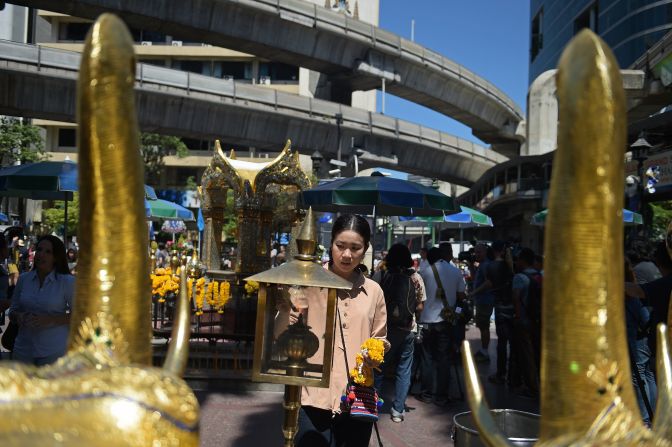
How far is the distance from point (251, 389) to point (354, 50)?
58.8 feet

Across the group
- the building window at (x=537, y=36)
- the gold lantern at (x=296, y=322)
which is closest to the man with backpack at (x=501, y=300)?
the gold lantern at (x=296, y=322)

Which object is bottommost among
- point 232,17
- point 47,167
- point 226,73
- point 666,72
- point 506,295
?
point 506,295

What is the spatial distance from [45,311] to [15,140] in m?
19.9

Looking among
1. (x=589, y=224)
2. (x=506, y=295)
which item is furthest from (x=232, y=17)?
(x=589, y=224)

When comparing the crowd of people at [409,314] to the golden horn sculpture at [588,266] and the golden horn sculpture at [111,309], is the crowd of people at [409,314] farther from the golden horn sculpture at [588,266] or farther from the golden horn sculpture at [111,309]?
the golden horn sculpture at [588,266]

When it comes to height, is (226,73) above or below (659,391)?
above

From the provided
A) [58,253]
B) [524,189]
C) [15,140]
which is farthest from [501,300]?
[524,189]

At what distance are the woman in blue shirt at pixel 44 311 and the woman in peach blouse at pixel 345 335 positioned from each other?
251 centimetres

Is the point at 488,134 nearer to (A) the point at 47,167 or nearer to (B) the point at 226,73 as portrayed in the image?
(B) the point at 226,73

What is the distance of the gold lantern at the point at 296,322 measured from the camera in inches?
121

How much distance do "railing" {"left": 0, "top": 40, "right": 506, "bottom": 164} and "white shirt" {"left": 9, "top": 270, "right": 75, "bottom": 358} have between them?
12.5 meters

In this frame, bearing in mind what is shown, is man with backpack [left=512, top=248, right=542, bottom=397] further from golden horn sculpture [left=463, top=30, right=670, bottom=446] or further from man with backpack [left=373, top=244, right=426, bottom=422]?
golden horn sculpture [left=463, top=30, right=670, bottom=446]

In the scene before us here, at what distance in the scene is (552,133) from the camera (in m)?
30.5

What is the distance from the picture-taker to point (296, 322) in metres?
3.23
